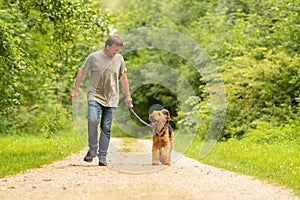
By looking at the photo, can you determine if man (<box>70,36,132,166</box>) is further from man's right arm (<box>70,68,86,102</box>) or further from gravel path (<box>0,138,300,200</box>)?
gravel path (<box>0,138,300,200</box>)

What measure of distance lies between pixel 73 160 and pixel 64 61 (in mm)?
2890

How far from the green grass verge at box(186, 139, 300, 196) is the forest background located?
19cm

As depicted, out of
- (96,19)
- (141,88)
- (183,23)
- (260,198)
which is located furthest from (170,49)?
(260,198)

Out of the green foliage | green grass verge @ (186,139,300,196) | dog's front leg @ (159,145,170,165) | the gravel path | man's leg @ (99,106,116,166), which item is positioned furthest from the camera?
the green foliage

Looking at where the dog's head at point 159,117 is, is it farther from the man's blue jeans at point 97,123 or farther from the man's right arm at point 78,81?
the man's right arm at point 78,81

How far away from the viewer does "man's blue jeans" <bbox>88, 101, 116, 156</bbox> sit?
393 inches

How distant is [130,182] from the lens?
8.01 metres

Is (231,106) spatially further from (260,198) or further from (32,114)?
(260,198)

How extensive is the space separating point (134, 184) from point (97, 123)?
2.43 metres

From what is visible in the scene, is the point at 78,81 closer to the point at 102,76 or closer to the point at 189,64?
the point at 102,76

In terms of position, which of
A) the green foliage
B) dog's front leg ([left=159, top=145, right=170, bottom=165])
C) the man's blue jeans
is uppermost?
the green foliage

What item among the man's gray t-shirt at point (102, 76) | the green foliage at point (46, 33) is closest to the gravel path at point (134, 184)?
the man's gray t-shirt at point (102, 76)

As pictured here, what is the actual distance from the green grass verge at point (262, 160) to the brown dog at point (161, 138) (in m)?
1.05

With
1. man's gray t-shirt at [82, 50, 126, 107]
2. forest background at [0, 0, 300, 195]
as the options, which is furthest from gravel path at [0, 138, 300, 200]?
man's gray t-shirt at [82, 50, 126, 107]
